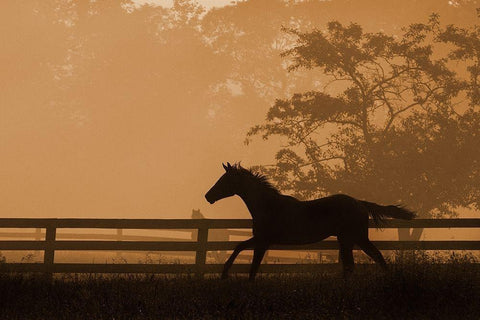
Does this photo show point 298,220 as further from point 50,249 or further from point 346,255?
point 50,249

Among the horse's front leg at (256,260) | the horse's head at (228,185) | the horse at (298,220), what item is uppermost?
the horse's head at (228,185)

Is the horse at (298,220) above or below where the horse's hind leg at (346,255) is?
above

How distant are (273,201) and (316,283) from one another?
6.89 feet

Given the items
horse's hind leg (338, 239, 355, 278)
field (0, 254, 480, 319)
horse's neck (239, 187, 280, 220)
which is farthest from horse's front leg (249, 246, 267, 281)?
horse's hind leg (338, 239, 355, 278)

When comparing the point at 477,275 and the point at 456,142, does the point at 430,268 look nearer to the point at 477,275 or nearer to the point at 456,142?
the point at 477,275

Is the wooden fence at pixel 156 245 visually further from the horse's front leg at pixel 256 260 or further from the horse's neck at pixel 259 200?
the horse's front leg at pixel 256 260

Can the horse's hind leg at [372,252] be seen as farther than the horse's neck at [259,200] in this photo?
Yes

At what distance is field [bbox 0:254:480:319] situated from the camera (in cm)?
891

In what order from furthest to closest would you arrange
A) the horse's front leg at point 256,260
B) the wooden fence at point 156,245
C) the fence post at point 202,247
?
the fence post at point 202,247
the wooden fence at point 156,245
the horse's front leg at point 256,260

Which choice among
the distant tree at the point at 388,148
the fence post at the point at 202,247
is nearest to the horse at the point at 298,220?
the fence post at the point at 202,247

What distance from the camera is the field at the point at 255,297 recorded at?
891 centimetres

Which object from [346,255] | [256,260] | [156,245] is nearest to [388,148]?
[156,245]

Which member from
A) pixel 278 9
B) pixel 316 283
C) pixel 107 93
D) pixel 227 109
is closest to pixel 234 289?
pixel 316 283

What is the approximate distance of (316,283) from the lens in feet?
35.2
